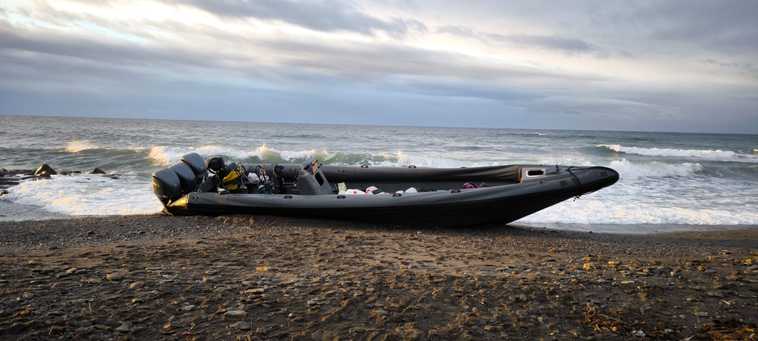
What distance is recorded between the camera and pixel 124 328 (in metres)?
2.80

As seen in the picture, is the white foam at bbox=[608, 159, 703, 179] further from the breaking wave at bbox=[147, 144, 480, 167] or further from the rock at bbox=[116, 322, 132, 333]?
the rock at bbox=[116, 322, 132, 333]

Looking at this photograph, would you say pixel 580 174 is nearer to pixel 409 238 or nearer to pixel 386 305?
pixel 409 238

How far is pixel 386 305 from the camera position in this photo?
10.8 feet

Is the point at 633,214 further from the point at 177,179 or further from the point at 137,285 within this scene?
the point at 137,285

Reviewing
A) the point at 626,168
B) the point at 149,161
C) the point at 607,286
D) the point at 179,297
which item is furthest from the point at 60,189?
the point at 626,168

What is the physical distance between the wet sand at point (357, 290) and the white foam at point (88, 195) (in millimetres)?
3885

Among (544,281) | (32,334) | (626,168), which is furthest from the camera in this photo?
(626,168)

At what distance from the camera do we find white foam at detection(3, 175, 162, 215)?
9555mm

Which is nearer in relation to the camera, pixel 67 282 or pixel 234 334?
pixel 234 334

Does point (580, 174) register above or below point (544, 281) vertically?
above

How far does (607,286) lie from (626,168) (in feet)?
58.2

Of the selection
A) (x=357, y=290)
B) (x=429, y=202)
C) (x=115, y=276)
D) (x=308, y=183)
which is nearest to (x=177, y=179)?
(x=308, y=183)

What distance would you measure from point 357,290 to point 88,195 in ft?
32.3

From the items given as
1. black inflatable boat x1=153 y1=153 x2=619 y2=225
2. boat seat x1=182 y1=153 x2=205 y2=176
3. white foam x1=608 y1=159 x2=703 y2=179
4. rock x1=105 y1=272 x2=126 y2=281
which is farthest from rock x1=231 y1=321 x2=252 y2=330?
white foam x1=608 y1=159 x2=703 y2=179
